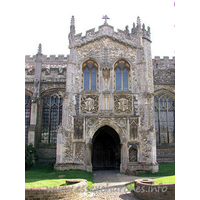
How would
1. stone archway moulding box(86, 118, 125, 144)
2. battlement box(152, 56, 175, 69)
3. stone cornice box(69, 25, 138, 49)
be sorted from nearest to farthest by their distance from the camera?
1. stone archway moulding box(86, 118, 125, 144)
2. stone cornice box(69, 25, 138, 49)
3. battlement box(152, 56, 175, 69)

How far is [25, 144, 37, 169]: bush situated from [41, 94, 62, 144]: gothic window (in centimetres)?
201

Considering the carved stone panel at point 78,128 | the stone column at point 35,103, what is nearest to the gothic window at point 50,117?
the stone column at point 35,103

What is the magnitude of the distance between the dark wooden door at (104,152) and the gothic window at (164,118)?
13.4 feet

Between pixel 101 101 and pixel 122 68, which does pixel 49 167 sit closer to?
pixel 101 101

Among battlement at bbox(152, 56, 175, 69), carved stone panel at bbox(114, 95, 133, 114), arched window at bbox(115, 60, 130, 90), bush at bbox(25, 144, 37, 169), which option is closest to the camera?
carved stone panel at bbox(114, 95, 133, 114)

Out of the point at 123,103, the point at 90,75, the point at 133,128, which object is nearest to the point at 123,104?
the point at 123,103

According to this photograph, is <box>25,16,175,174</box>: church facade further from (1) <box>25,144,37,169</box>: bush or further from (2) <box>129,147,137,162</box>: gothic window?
(1) <box>25,144,37,169</box>: bush

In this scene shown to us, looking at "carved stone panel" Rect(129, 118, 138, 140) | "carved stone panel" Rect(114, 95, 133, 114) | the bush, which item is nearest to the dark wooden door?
"carved stone panel" Rect(129, 118, 138, 140)

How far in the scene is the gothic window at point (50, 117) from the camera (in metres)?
18.1

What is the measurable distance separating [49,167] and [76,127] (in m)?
3.86

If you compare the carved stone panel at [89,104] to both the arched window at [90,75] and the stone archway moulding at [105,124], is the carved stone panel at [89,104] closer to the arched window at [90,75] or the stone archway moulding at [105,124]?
the arched window at [90,75]

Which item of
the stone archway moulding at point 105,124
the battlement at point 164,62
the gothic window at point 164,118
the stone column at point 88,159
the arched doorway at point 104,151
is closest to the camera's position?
the stone column at point 88,159

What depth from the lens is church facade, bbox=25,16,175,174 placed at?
46.2 feet
